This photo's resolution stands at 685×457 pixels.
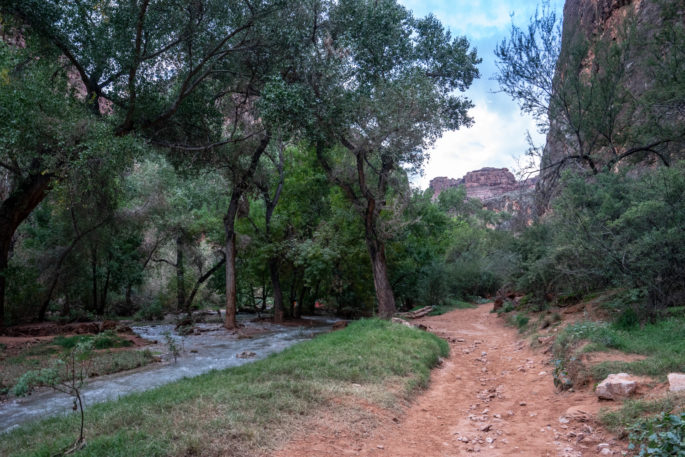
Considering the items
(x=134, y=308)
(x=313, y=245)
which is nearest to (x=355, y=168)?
(x=313, y=245)

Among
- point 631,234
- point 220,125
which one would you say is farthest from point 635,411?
point 220,125

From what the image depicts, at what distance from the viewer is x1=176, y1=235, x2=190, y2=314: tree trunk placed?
25109 millimetres

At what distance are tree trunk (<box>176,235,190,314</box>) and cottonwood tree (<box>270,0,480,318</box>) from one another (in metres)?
12.3

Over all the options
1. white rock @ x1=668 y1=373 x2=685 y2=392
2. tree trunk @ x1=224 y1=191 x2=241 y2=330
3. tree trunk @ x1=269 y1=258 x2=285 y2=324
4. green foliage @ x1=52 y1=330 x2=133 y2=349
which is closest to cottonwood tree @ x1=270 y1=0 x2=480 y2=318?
tree trunk @ x1=224 y1=191 x2=241 y2=330

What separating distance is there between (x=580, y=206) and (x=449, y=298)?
1886 cm

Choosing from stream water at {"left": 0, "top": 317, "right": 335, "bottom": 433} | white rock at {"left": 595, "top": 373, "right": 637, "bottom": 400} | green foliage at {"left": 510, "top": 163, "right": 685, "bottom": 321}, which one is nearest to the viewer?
white rock at {"left": 595, "top": 373, "right": 637, "bottom": 400}

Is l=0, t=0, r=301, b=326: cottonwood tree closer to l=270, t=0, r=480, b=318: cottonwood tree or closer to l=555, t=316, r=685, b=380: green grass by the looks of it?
l=270, t=0, r=480, b=318: cottonwood tree

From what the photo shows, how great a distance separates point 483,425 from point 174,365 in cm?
855

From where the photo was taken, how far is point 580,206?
10664mm

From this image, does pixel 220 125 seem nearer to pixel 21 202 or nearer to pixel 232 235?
pixel 232 235

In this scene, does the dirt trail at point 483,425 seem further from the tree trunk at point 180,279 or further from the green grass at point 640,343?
the tree trunk at point 180,279

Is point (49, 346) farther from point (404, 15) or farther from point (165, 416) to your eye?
point (404, 15)

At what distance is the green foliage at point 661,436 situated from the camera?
11.9ft

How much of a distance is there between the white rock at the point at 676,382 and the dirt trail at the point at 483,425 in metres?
0.94
